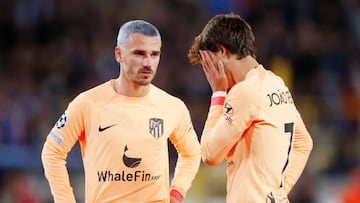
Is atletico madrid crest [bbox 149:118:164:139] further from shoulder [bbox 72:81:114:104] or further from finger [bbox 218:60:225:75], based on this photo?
finger [bbox 218:60:225:75]

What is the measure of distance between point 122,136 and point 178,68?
802 cm

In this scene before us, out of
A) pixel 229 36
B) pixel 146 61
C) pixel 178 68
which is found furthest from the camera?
pixel 178 68

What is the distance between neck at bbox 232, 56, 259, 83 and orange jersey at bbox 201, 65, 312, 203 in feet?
0.13

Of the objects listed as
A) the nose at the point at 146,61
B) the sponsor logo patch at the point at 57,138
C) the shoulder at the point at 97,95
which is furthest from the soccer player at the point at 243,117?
the sponsor logo patch at the point at 57,138

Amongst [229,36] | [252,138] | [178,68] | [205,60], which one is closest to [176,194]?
[252,138]

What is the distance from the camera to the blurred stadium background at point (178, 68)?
39.4ft

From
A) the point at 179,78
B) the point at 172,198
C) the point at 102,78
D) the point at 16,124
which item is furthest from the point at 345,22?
the point at 172,198

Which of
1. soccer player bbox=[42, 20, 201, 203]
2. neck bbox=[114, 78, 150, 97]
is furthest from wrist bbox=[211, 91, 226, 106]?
neck bbox=[114, 78, 150, 97]

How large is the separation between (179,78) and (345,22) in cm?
319

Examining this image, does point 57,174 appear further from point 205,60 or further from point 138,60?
point 205,60

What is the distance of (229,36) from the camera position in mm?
5547

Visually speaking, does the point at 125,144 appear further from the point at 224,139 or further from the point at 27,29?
the point at 27,29

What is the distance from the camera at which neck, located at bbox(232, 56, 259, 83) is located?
→ 557 cm

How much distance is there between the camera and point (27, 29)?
15.1 m
